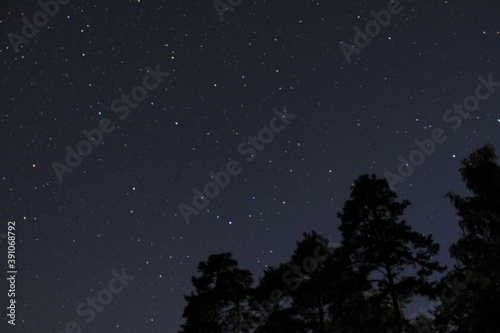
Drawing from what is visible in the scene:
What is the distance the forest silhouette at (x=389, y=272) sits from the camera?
12414 mm

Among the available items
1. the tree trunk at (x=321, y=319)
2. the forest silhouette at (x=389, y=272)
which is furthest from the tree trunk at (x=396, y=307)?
the tree trunk at (x=321, y=319)

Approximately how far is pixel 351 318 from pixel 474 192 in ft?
27.3

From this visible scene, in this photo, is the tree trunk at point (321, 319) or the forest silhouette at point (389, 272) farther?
the tree trunk at point (321, 319)

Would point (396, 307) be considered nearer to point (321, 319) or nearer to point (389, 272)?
point (389, 272)

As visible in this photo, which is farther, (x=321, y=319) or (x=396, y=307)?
(x=321, y=319)

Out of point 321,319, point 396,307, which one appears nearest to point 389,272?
point 396,307

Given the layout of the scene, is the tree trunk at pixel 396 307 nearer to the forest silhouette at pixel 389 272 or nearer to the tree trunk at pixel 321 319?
the forest silhouette at pixel 389 272

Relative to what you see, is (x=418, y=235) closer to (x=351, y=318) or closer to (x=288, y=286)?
(x=351, y=318)

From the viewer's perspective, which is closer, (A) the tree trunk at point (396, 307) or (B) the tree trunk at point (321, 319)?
(A) the tree trunk at point (396, 307)

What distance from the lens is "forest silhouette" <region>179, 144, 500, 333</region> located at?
40.7 feet

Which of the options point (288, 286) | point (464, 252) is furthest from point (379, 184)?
point (288, 286)

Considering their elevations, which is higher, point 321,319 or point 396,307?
point 321,319

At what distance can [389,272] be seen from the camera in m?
15.5

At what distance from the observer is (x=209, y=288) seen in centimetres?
2609
